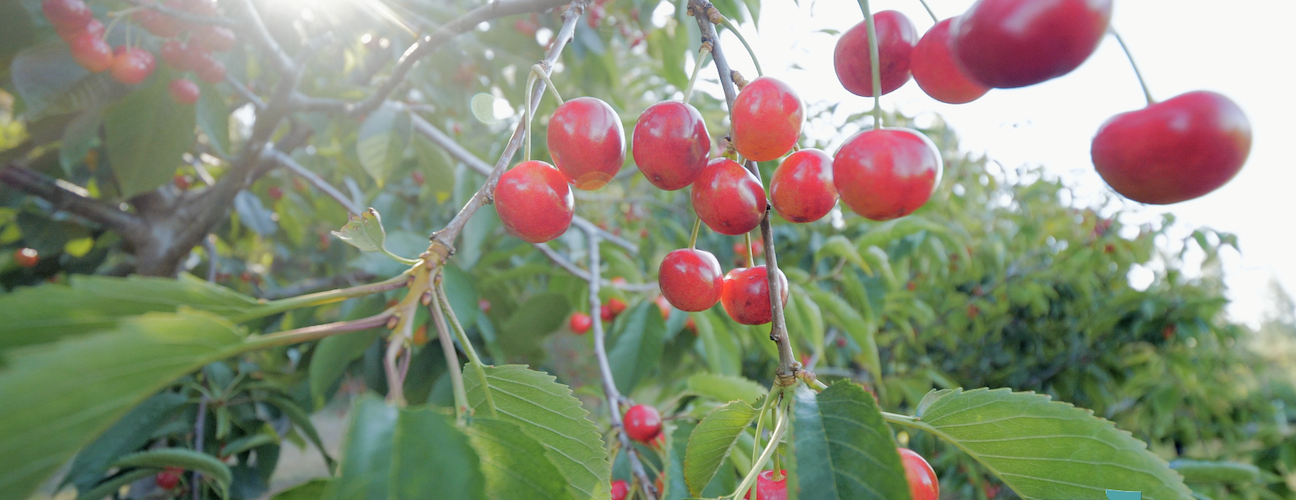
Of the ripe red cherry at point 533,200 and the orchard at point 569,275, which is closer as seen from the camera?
the orchard at point 569,275

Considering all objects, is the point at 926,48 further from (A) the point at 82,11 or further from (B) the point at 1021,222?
(B) the point at 1021,222

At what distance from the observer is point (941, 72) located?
0.57 m

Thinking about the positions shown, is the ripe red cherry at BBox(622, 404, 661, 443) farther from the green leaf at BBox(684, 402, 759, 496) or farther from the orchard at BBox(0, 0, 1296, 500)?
the green leaf at BBox(684, 402, 759, 496)

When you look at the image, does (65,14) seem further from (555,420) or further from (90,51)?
(555,420)

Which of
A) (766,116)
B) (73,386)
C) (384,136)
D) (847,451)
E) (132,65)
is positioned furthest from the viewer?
(384,136)

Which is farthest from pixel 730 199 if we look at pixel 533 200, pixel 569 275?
pixel 569 275

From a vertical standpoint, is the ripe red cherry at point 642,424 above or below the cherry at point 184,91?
below

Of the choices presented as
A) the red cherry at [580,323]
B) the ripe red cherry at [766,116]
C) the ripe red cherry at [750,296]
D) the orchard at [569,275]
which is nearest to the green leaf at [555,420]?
the orchard at [569,275]

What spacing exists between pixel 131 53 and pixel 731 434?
6.67ft

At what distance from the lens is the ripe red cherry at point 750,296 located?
68 centimetres

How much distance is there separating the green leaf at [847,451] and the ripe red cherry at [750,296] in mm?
173

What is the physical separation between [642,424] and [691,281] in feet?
1.79

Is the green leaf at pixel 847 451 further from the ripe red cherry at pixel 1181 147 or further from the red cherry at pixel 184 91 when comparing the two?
the red cherry at pixel 184 91

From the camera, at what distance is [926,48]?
580 millimetres
